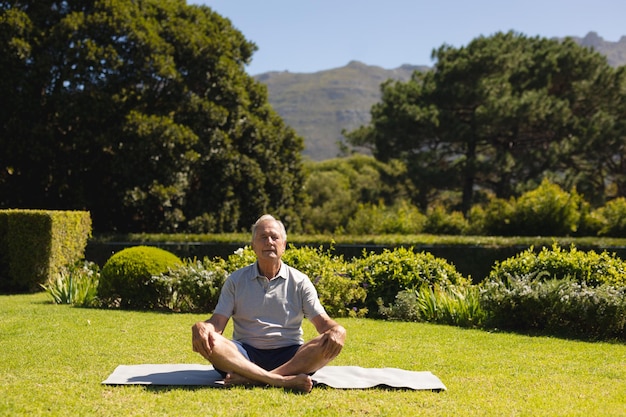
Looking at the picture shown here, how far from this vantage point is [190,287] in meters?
10.2

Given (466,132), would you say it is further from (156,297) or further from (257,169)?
(156,297)

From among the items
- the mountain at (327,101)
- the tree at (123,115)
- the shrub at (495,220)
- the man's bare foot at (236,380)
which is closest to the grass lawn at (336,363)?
the man's bare foot at (236,380)

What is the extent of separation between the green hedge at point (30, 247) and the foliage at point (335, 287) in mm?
5609

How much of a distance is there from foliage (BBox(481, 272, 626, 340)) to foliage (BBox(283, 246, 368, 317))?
2039 millimetres

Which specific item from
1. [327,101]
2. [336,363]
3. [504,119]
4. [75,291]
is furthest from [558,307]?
[327,101]

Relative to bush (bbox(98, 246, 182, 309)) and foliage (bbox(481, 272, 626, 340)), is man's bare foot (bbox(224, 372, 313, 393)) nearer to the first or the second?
foliage (bbox(481, 272, 626, 340))

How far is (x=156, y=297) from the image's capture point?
34.8ft

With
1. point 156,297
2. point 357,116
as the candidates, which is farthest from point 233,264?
point 357,116

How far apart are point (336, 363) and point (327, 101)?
167844 millimetres

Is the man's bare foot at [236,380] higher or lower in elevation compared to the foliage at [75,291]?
higher

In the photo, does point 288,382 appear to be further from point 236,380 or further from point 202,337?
point 202,337

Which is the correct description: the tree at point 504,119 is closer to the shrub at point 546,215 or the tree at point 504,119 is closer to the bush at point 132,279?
the shrub at point 546,215

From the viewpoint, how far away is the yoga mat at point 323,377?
205 inches

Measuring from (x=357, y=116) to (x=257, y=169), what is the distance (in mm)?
140346
